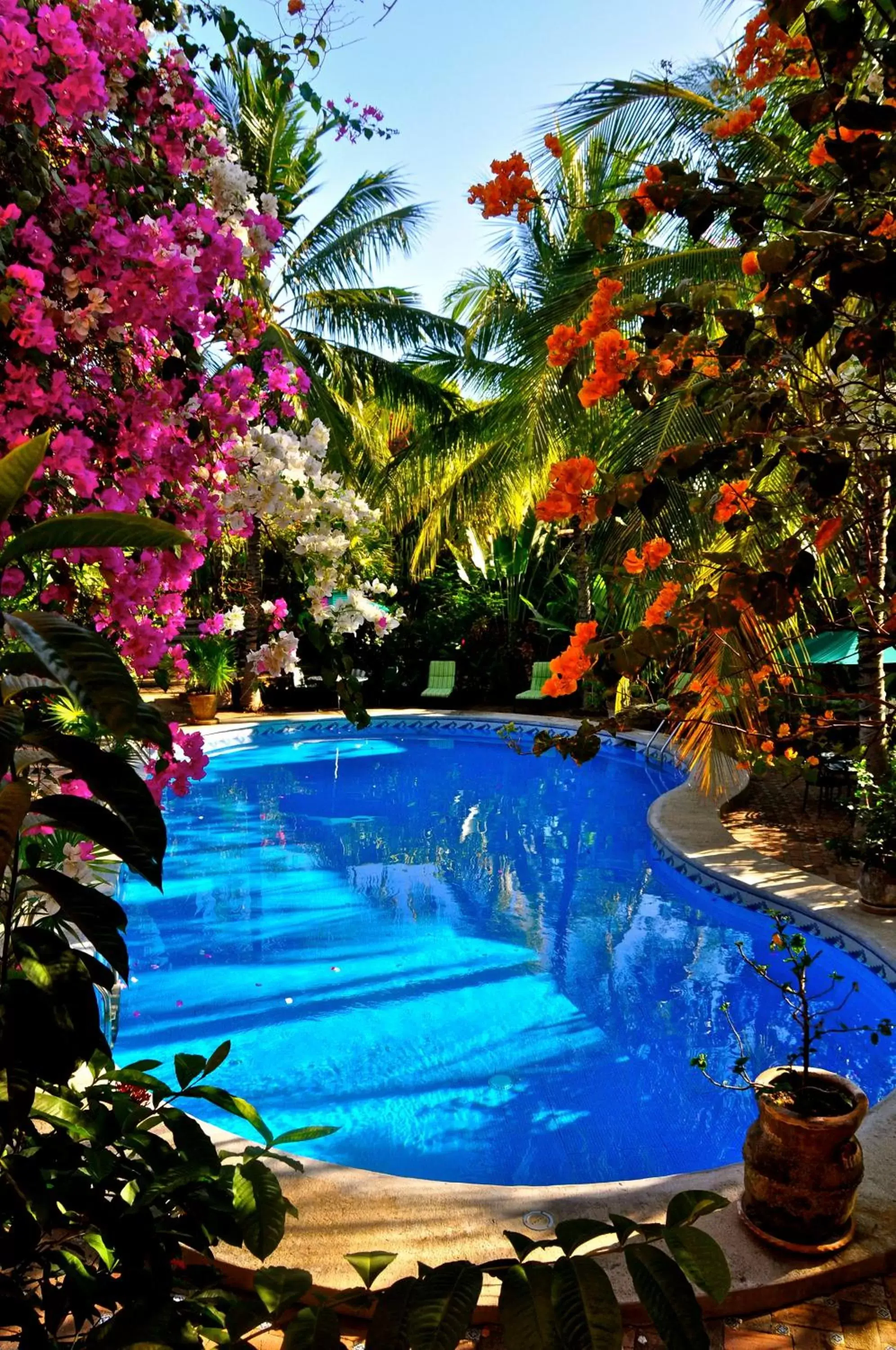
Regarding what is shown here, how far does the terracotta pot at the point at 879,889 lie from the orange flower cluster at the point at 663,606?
432 centimetres

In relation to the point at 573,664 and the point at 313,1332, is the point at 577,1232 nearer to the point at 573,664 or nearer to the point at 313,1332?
the point at 313,1332

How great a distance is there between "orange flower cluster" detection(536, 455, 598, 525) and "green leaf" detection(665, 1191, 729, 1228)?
45.0 inches

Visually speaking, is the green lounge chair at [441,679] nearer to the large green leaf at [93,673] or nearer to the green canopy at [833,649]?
the green canopy at [833,649]

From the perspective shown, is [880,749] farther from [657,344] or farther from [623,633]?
[657,344]

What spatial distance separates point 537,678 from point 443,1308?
46.8ft

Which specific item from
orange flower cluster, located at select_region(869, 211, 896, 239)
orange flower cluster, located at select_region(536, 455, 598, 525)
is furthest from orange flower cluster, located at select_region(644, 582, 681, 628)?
orange flower cluster, located at select_region(869, 211, 896, 239)

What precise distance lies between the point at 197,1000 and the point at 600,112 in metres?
6.75

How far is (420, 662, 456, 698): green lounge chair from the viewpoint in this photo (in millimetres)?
15523

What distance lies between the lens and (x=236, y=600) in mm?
14727

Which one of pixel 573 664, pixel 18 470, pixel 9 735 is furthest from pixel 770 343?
pixel 9 735

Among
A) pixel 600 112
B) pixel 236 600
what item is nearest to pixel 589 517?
pixel 600 112

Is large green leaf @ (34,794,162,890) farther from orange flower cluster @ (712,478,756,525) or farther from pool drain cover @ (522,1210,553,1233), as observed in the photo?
pool drain cover @ (522,1210,553,1233)

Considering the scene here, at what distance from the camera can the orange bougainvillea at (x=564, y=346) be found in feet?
6.29

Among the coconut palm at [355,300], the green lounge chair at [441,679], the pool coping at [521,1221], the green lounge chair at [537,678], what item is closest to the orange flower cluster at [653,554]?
the pool coping at [521,1221]
